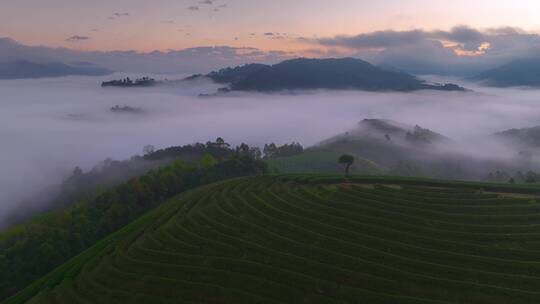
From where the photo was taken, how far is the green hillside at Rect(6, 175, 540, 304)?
33.7m

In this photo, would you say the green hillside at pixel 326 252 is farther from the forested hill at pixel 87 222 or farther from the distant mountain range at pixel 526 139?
the distant mountain range at pixel 526 139

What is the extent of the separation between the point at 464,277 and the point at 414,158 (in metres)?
136

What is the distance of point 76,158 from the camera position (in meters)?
190

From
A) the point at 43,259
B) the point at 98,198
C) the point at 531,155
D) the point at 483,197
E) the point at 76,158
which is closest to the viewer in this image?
the point at 483,197

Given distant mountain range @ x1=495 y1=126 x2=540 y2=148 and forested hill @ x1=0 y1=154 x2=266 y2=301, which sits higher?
distant mountain range @ x1=495 y1=126 x2=540 y2=148

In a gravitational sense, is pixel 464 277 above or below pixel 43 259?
above

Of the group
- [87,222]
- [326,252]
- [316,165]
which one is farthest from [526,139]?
[87,222]

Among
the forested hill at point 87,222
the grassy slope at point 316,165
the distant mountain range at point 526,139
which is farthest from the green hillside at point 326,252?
A: the distant mountain range at point 526,139

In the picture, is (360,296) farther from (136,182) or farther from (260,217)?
(136,182)

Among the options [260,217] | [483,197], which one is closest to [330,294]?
[260,217]

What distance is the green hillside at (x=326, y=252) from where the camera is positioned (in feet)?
110

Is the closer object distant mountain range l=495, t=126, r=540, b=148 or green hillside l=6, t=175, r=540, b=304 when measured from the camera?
green hillside l=6, t=175, r=540, b=304

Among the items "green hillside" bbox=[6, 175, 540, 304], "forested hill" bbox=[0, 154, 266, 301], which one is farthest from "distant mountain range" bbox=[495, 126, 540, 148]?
"green hillside" bbox=[6, 175, 540, 304]

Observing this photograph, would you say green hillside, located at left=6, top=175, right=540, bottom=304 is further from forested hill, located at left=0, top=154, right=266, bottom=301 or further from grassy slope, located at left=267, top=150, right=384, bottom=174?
grassy slope, located at left=267, top=150, right=384, bottom=174
